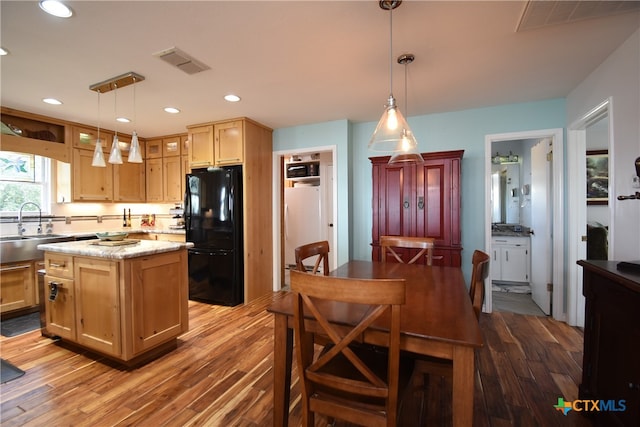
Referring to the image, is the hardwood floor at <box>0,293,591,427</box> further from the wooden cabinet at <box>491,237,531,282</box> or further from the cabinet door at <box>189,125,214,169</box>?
the cabinet door at <box>189,125,214,169</box>

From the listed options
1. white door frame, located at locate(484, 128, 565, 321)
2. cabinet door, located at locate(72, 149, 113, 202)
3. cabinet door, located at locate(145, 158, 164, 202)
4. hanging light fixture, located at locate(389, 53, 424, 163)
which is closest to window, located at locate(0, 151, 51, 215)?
cabinet door, located at locate(72, 149, 113, 202)

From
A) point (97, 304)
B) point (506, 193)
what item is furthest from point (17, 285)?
point (506, 193)

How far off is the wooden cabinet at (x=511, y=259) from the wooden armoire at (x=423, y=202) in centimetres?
153

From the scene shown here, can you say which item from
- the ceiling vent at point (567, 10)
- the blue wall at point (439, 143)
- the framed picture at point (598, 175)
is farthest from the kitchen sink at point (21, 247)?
Result: the framed picture at point (598, 175)

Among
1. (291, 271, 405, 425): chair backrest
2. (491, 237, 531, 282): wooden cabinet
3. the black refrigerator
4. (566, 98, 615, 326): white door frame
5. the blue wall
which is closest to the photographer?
(291, 271, 405, 425): chair backrest

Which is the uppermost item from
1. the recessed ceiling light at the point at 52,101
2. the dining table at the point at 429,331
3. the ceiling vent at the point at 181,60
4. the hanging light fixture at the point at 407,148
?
the recessed ceiling light at the point at 52,101

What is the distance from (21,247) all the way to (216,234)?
2.08m

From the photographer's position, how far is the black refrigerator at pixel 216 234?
351cm

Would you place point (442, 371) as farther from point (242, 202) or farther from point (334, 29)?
point (242, 202)

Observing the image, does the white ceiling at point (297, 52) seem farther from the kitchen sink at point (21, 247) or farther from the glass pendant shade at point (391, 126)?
the kitchen sink at point (21, 247)

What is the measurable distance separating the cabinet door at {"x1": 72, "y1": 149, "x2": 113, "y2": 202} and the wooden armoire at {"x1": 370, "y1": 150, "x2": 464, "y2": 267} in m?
3.92

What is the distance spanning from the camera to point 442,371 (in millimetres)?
1354

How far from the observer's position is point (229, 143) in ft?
11.9

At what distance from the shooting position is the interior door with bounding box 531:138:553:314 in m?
3.02
